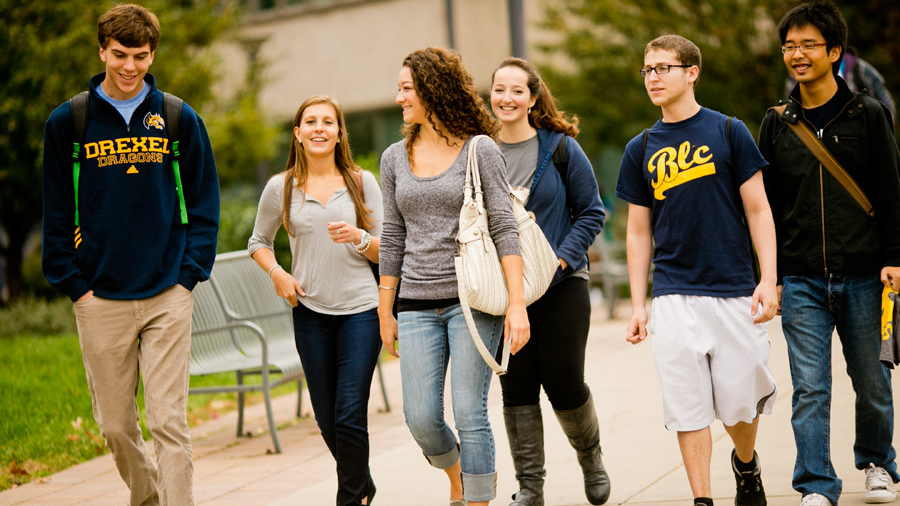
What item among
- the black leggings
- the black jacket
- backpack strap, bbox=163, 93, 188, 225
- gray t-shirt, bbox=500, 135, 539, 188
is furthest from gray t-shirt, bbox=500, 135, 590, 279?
backpack strap, bbox=163, 93, 188, 225

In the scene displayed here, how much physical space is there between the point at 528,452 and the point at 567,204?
46.6 inches

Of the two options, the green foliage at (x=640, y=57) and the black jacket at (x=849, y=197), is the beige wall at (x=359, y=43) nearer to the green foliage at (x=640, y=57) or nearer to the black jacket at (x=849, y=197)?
the green foliage at (x=640, y=57)

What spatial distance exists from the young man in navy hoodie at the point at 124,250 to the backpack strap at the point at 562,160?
1.75 m

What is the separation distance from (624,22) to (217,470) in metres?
12.2

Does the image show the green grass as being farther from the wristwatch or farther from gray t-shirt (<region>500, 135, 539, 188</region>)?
gray t-shirt (<region>500, 135, 539, 188</region>)

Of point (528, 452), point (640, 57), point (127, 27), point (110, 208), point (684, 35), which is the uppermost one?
point (684, 35)

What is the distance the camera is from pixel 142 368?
4.70m

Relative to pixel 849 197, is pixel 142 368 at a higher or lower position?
lower

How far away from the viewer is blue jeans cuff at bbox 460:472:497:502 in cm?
441

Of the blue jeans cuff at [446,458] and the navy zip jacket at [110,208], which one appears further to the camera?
the blue jeans cuff at [446,458]

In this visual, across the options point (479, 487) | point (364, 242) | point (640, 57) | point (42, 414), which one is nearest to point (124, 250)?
point (364, 242)

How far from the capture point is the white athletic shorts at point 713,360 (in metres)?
4.46

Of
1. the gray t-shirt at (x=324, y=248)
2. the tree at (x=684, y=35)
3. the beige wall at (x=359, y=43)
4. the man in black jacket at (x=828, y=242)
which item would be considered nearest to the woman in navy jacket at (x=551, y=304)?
the gray t-shirt at (x=324, y=248)

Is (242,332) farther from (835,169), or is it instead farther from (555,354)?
(835,169)
